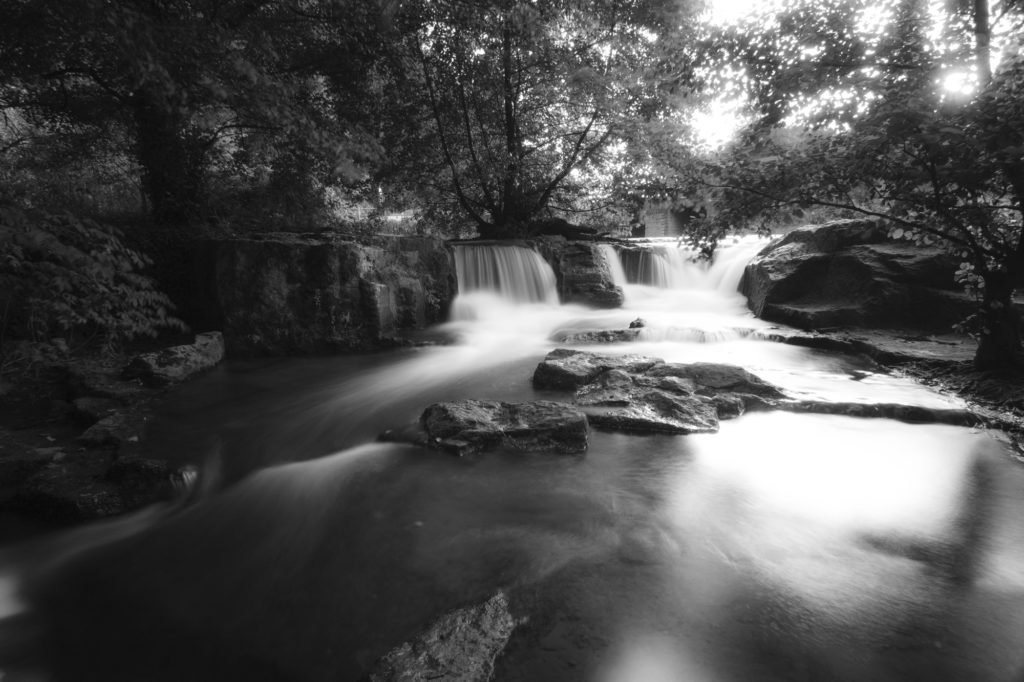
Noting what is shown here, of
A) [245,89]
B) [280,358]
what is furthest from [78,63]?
[280,358]

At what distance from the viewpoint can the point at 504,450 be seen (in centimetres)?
396

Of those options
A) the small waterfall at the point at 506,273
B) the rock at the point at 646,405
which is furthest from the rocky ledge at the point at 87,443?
the small waterfall at the point at 506,273

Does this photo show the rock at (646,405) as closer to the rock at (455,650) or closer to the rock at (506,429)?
the rock at (506,429)

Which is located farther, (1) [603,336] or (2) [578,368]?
(1) [603,336]

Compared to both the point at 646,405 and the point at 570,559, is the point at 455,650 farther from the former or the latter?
the point at 646,405

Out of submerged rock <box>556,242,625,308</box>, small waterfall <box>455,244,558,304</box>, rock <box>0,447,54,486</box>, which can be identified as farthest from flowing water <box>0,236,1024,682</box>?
submerged rock <box>556,242,625,308</box>

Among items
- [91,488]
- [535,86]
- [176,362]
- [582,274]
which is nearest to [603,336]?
[582,274]

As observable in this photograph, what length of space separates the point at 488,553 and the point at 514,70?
11030mm

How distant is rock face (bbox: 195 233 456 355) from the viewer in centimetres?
720

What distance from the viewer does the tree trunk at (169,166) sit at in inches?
295

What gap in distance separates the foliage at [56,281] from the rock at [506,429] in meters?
3.15

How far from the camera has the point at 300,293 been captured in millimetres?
7492

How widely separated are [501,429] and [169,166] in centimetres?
740

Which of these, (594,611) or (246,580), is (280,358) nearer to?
(246,580)
